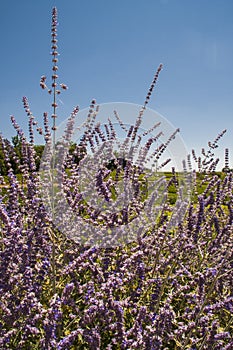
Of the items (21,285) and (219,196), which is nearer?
(21,285)

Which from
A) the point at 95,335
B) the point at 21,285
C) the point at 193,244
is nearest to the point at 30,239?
the point at 21,285

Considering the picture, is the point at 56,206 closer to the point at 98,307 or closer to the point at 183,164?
the point at 98,307

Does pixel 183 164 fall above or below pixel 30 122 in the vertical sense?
below

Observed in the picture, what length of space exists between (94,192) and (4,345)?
1.40 meters

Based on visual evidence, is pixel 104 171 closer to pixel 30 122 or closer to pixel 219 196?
pixel 30 122

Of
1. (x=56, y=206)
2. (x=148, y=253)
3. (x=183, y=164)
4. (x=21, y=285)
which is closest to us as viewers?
(x=21, y=285)

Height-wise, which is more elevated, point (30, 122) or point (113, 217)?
point (30, 122)

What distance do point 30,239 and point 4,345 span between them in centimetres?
79

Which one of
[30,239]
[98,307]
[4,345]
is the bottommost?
[4,345]

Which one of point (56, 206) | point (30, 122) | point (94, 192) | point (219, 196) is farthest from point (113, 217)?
point (219, 196)

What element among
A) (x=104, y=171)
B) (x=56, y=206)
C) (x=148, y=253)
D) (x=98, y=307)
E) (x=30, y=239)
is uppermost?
(x=104, y=171)

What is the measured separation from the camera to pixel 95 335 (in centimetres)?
234

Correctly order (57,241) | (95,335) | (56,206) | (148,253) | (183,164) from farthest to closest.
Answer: (183,164), (57,241), (148,253), (56,206), (95,335)

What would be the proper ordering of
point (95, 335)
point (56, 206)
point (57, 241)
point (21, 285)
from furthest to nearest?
point (57, 241)
point (56, 206)
point (21, 285)
point (95, 335)
